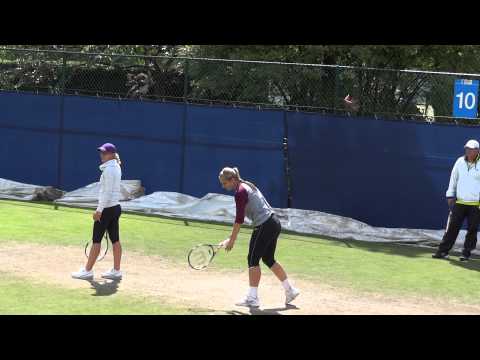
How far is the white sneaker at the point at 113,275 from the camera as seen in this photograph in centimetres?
1161

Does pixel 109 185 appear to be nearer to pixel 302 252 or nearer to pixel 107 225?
pixel 107 225

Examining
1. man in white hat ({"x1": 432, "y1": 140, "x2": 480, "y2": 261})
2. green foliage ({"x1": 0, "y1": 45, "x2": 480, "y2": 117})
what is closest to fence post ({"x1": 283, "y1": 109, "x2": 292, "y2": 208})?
green foliage ({"x1": 0, "y1": 45, "x2": 480, "y2": 117})

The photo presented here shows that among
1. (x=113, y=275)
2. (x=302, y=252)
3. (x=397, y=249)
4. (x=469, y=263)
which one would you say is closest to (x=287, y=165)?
(x=397, y=249)

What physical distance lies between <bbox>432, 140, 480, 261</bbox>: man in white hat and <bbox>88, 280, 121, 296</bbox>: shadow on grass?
636cm

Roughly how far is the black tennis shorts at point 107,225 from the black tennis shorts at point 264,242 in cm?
241

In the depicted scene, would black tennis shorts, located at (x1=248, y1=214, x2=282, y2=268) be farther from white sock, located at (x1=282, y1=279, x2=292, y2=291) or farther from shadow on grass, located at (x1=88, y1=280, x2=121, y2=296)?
shadow on grass, located at (x1=88, y1=280, x2=121, y2=296)

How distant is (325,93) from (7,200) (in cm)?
782

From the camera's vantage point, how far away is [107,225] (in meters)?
11.6

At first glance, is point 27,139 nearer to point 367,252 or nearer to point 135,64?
point 135,64

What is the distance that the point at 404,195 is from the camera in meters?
17.1

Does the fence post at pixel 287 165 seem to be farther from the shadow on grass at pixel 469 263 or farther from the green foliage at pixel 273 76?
the shadow on grass at pixel 469 263

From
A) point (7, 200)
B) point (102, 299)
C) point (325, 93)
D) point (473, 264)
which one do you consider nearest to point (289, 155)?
point (325, 93)

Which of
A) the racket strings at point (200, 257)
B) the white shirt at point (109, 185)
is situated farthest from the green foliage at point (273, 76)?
the white shirt at point (109, 185)

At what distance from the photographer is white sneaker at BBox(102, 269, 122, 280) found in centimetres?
1161
